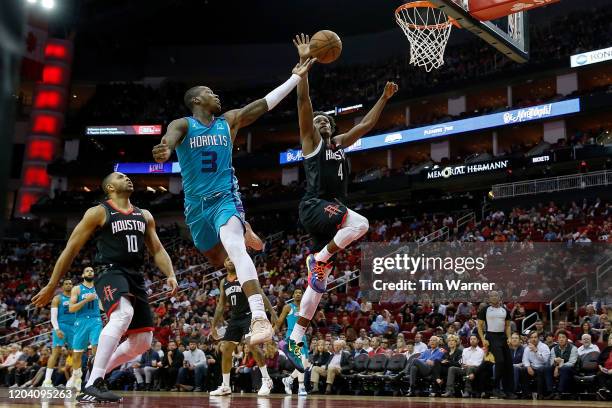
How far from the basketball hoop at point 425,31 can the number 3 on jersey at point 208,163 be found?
27.2ft

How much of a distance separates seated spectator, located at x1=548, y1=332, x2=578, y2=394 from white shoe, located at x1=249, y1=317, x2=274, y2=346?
886 cm

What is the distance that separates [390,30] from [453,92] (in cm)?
991

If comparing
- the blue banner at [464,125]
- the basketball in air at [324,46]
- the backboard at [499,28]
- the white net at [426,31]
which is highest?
the blue banner at [464,125]

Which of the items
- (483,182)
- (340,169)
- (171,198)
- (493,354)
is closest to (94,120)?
(171,198)

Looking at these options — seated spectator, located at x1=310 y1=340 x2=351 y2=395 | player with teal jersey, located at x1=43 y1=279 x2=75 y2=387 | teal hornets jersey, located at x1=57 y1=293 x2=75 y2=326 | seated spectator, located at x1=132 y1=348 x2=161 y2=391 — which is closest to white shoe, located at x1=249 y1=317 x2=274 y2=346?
player with teal jersey, located at x1=43 y1=279 x2=75 y2=387

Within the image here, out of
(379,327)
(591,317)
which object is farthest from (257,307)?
(379,327)

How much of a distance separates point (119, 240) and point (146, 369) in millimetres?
10822

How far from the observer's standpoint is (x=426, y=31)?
534 inches

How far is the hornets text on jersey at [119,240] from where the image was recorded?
6617 mm

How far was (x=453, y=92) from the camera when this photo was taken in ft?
120

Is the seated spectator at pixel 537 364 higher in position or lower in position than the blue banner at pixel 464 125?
lower

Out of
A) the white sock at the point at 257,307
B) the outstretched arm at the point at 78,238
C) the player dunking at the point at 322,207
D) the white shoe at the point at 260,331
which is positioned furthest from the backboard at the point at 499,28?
the white shoe at the point at 260,331

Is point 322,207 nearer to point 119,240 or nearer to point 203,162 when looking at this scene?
point 203,162

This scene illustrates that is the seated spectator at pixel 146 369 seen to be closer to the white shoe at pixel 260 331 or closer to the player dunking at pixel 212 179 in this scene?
the player dunking at pixel 212 179
